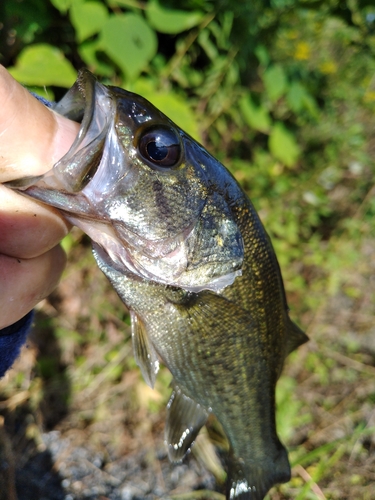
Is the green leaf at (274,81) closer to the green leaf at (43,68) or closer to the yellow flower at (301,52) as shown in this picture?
the yellow flower at (301,52)

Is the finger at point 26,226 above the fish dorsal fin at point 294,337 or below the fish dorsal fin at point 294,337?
below

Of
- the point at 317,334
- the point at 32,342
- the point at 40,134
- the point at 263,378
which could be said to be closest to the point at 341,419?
the point at 317,334

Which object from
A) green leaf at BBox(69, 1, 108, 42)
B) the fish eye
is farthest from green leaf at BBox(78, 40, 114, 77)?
the fish eye

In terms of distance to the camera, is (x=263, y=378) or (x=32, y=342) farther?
(x=32, y=342)

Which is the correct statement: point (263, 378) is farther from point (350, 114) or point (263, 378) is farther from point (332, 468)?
point (350, 114)

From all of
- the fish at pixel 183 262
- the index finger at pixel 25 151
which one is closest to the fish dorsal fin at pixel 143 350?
the fish at pixel 183 262
